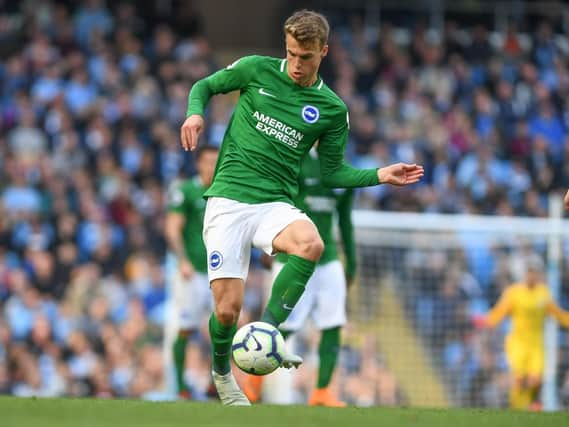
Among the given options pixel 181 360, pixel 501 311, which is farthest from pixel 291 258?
pixel 501 311

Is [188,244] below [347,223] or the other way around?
below

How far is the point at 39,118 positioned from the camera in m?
19.5

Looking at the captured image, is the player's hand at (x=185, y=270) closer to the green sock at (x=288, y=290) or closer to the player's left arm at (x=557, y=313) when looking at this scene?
the green sock at (x=288, y=290)

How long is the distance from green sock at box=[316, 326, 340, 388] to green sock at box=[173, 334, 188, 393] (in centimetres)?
171

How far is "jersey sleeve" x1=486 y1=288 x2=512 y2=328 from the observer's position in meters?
14.6

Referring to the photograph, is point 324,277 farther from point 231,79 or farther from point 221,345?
point 231,79

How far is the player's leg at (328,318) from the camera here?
1089 centimetres

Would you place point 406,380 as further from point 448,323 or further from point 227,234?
point 227,234

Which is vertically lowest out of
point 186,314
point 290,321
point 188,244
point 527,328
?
point 527,328

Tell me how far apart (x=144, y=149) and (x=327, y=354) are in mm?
9104

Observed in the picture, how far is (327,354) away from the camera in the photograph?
1096cm

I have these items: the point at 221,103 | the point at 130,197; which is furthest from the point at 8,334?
the point at 221,103

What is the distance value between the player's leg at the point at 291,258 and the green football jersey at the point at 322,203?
256cm

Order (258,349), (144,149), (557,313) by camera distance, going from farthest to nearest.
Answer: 1. (144,149)
2. (557,313)
3. (258,349)
